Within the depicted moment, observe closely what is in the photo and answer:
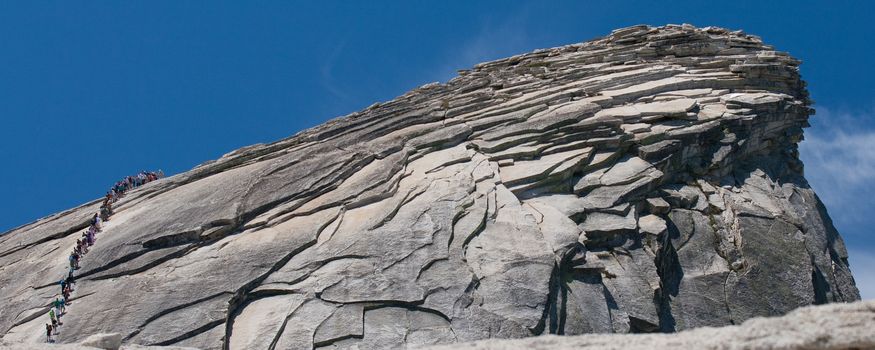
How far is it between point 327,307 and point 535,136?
16.4 meters

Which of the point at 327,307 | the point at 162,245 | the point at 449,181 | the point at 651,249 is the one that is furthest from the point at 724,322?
the point at 162,245

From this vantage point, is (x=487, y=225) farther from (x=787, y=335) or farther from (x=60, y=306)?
(x=787, y=335)

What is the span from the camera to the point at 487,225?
4322 centimetres

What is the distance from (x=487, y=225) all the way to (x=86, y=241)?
16.6 m

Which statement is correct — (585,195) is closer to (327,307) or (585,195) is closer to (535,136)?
(535,136)

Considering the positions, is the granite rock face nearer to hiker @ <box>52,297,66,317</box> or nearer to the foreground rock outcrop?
hiker @ <box>52,297,66,317</box>

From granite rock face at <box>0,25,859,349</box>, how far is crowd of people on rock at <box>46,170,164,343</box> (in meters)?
0.45

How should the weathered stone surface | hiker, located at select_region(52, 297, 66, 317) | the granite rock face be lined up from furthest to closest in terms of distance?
1. hiker, located at select_region(52, 297, 66, 317)
2. the granite rock face
3. the weathered stone surface

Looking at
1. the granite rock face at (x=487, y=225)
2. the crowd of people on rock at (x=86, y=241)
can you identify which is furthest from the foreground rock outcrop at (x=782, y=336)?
the crowd of people on rock at (x=86, y=241)

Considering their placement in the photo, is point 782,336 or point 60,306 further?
point 60,306

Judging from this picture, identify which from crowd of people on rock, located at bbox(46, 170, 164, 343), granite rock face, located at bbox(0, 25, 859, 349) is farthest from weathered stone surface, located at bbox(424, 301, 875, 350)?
crowd of people on rock, located at bbox(46, 170, 164, 343)

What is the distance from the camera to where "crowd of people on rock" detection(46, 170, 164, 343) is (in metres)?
40.2

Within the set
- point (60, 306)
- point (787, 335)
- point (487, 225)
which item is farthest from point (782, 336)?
point (60, 306)

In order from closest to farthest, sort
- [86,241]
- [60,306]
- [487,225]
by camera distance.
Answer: [60,306], [487,225], [86,241]
